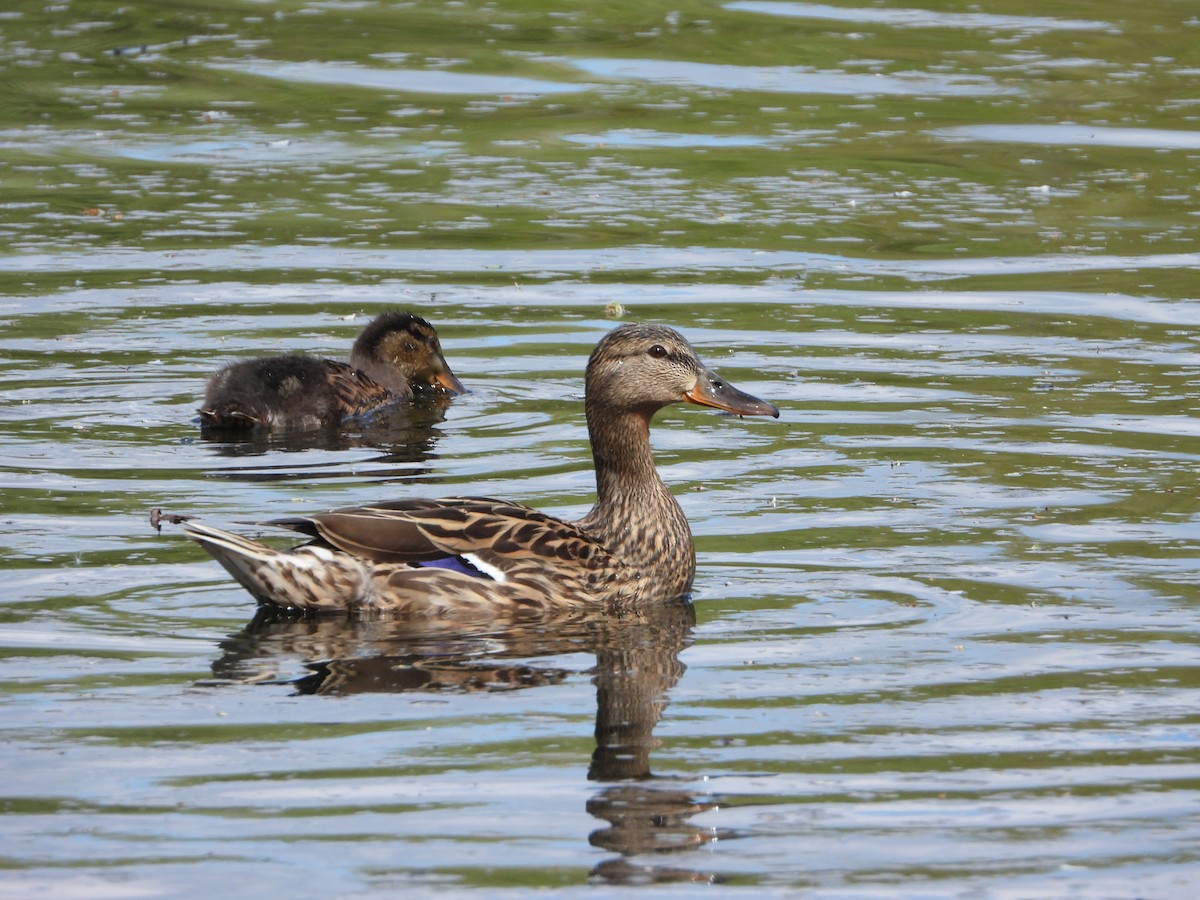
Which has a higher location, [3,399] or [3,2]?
[3,2]

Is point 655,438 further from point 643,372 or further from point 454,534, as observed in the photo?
point 454,534

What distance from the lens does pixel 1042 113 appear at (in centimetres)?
1761

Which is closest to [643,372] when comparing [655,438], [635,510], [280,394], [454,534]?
[635,510]

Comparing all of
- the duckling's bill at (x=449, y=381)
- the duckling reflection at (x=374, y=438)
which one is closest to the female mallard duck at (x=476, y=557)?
the duckling reflection at (x=374, y=438)

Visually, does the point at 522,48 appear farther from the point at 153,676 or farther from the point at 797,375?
the point at 153,676

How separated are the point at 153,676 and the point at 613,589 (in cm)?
186

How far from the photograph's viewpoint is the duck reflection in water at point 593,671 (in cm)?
548

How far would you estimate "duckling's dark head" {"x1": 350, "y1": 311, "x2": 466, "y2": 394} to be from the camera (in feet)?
38.0

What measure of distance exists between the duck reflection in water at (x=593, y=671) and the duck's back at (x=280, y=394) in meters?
3.18

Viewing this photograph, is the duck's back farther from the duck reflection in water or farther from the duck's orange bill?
Result: the duck reflection in water

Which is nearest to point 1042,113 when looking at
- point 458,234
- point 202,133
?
point 458,234

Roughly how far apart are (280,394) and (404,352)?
1.04 m

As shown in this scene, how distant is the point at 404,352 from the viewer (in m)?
11.6

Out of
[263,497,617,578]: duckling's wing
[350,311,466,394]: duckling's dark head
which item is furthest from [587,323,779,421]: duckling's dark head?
[350,311,466,394]: duckling's dark head
